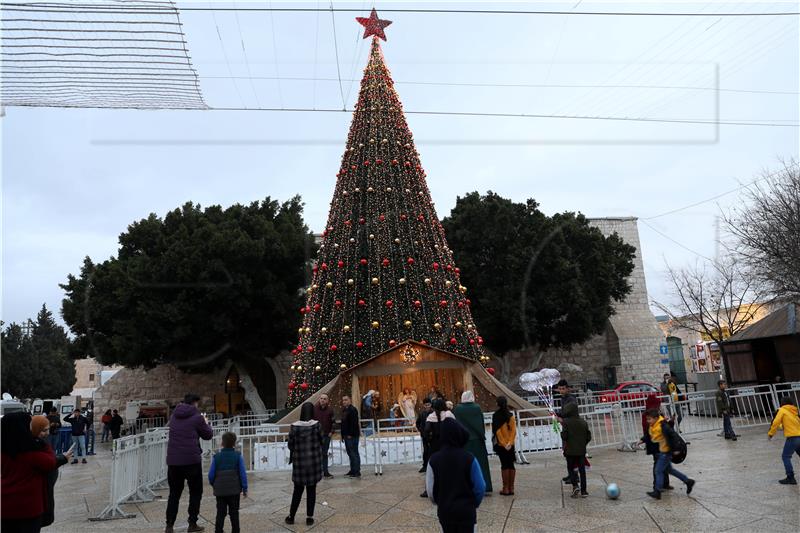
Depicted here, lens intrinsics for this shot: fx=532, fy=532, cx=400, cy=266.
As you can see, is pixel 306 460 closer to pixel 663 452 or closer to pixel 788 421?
pixel 663 452

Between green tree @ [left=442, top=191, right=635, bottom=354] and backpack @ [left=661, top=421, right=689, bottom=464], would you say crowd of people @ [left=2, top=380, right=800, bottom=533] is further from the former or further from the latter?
green tree @ [left=442, top=191, right=635, bottom=354]

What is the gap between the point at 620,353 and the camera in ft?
91.0

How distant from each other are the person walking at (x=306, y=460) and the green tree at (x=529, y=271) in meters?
17.1

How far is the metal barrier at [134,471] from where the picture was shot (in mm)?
6832

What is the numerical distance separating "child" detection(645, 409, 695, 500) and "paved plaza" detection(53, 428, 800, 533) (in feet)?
0.49

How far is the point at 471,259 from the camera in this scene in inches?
934

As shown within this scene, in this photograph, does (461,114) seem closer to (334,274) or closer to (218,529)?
(334,274)

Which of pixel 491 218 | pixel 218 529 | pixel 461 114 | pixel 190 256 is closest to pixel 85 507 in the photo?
pixel 218 529

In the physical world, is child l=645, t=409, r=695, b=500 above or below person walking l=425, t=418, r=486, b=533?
below

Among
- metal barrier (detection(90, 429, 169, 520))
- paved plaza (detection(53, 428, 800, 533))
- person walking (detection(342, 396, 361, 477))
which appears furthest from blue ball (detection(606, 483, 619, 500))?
metal barrier (detection(90, 429, 169, 520))

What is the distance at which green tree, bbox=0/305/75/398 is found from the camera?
4000cm

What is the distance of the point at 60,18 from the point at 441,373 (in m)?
13.7

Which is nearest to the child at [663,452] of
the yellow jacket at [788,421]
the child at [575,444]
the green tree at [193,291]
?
the child at [575,444]

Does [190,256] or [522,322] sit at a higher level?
[190,256]
